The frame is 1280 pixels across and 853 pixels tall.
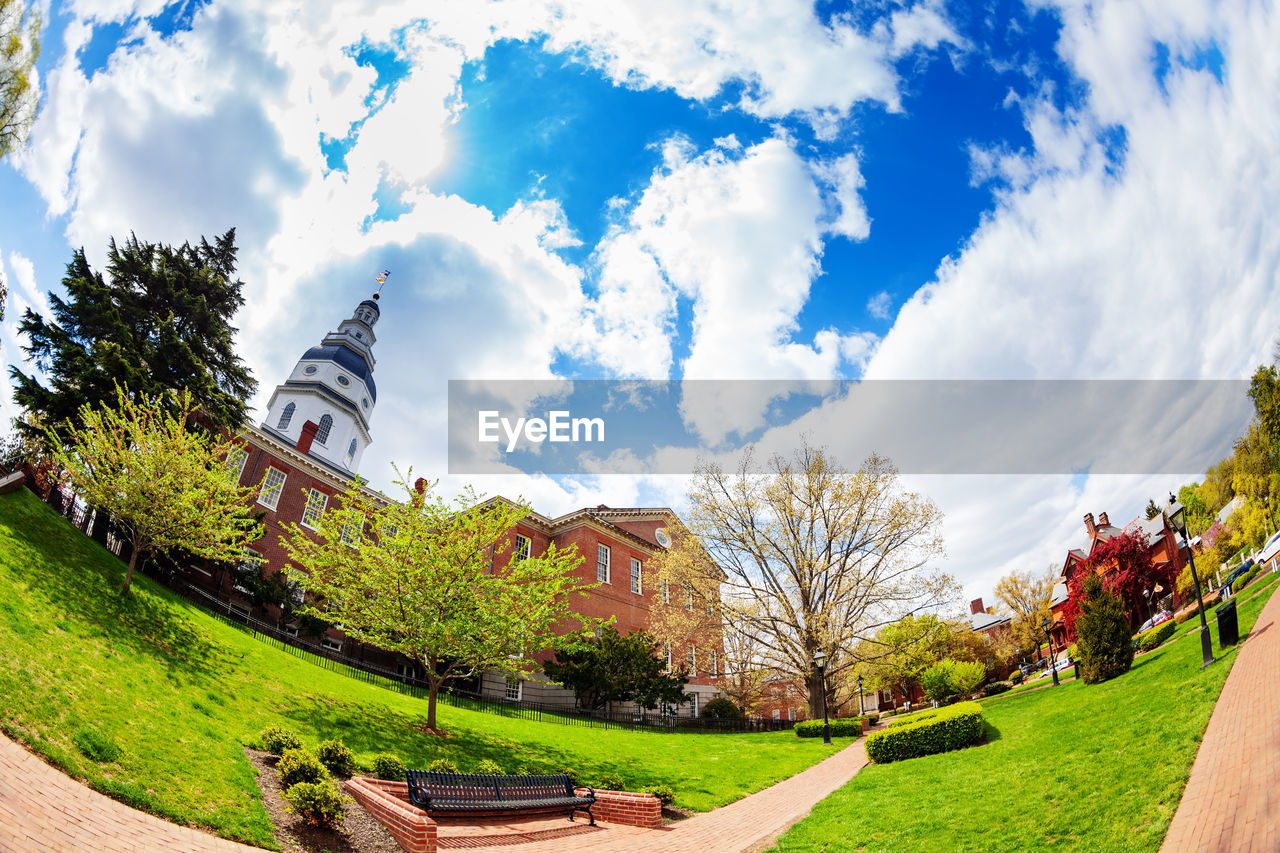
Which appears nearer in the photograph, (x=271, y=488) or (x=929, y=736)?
(x=929, y=736)

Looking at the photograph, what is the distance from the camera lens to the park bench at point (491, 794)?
934cm

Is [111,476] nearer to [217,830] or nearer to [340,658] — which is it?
[340,658]

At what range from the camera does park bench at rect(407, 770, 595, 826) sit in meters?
9.34

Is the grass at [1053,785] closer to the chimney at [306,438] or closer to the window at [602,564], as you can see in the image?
the window at [602,564]

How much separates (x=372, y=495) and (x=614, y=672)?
616 inches

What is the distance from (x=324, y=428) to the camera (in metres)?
44.5

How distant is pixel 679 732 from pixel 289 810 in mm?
23157

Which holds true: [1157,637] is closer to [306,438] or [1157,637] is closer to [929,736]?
[929,736]

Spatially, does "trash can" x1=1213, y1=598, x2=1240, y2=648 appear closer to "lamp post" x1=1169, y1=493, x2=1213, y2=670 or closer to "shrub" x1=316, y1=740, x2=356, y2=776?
"lamp post" x1=1169, y1=493, x2=1213, y2=670

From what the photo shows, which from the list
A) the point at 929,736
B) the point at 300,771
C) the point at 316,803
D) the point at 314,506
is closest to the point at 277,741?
the point at 300,771

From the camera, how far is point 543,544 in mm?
37781

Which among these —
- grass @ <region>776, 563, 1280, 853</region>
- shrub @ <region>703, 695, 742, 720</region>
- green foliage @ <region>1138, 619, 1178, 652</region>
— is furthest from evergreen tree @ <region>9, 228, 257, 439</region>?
green foliage @ <region>1138, 619, 1178, 652</region>

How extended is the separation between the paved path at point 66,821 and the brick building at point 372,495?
14.1 meters

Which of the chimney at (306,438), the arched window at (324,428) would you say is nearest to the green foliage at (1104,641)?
the chimney at (306,438)
